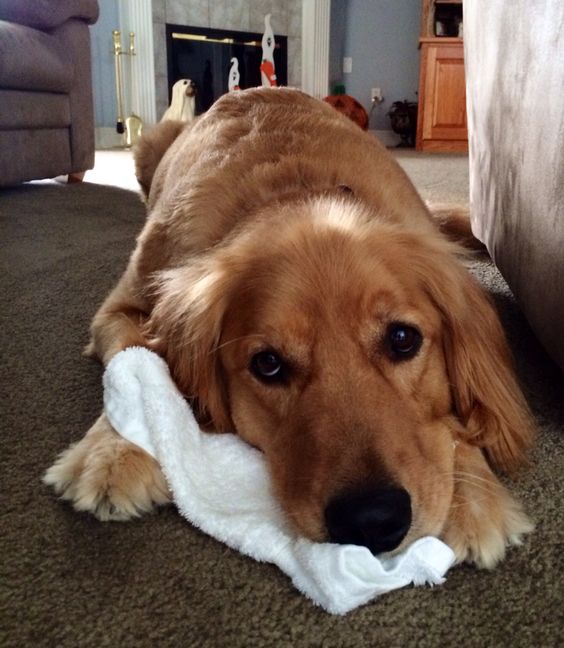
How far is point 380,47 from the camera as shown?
9430 mm

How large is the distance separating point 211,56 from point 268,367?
338 inches

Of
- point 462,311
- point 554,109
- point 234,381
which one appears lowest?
point 234,381

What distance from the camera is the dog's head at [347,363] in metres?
1.00

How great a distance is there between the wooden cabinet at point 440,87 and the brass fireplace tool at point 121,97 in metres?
3.42

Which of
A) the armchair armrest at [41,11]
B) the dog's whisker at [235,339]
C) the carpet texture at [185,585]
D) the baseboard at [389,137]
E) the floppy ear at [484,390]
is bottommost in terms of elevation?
the baseboard at [389,137]

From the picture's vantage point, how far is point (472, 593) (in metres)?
0.94

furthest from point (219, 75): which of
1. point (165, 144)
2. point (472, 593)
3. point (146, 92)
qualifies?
point (472, 593)

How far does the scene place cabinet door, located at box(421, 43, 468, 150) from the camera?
26.6 ft

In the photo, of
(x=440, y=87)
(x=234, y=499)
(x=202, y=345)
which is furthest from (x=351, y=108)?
(x=234, y=499)

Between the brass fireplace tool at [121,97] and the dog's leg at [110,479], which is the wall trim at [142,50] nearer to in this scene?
the brass fireplace tool at [121,97]

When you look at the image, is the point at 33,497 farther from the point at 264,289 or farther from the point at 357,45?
the point at 357,45

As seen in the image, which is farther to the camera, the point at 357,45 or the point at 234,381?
the point at 357,45

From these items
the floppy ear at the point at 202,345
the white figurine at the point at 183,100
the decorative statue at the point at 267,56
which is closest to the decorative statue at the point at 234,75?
the decorative statue at the point at 267,56

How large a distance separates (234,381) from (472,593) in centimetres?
57
